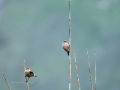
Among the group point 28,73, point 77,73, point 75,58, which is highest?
point 75,58

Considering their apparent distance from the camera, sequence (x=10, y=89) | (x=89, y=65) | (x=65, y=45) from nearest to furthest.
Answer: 1. (x=10, y=89)
2. (x=89, y=65)
3. (x=65, y=45)

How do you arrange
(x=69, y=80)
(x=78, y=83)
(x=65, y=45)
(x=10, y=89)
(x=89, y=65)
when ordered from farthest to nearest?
(x=65, y=45) → (x=89, y=65) → (x=78, y=83) → (x=10, y=89) → (x=69, y=80)

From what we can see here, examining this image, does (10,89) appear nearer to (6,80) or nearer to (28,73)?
(6,80)

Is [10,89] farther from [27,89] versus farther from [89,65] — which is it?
[89,65]

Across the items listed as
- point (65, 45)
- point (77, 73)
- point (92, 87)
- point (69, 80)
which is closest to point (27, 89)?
point (69, 80)

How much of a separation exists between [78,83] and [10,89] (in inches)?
95.6

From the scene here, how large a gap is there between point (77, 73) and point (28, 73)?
2751mm

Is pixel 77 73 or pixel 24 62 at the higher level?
pixel 24 62

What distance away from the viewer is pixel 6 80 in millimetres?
5691

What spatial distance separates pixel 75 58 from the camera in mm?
6539

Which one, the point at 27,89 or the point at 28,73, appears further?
the point at 28,73

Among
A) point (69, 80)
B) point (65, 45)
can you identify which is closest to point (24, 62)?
point (69, 80)

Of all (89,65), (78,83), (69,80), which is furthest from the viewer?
(89,65)

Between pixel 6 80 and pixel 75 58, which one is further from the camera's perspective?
pixel 75 58
